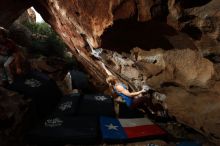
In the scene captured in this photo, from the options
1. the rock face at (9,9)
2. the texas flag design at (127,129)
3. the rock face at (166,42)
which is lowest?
the texas flag design at (127,129)

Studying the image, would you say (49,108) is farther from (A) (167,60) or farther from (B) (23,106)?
(A) (167,60)

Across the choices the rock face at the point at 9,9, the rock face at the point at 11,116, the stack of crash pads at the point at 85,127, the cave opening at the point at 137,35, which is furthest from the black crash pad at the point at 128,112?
the rock face at the point at 9,9

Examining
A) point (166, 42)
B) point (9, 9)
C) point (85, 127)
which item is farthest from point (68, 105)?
point (166, 42)

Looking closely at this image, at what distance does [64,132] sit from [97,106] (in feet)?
4.21

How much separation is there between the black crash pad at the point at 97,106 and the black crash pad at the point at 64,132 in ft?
1.52

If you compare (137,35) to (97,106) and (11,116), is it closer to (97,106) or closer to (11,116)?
(97,106)

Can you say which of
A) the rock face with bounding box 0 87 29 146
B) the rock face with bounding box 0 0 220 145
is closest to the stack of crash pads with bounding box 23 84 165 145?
the rock face with bounding box 0 87 29 146

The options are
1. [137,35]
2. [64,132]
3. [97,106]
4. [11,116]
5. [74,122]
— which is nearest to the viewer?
[137,35]

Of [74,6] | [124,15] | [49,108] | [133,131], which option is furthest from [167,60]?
[49,108]

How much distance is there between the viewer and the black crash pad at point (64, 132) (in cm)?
418

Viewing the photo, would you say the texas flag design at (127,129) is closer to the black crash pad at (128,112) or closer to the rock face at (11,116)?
the black crash pad at (128,112)

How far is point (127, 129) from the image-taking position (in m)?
4.55

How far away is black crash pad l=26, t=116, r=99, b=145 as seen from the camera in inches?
164

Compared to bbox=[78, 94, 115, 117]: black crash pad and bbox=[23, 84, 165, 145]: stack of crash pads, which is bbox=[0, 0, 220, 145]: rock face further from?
bbox=[78, 94, 115, 117]: black crash pad
